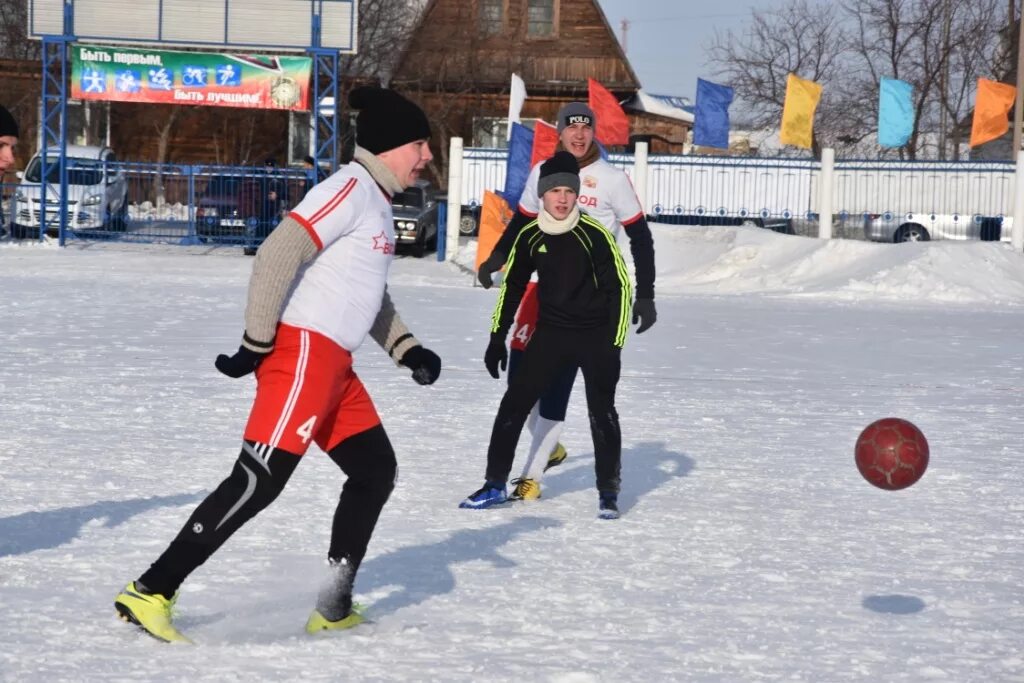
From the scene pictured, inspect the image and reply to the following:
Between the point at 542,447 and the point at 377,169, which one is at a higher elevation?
the point at 377,169

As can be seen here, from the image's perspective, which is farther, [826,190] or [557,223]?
[826,190]

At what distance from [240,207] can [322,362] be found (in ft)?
78.3

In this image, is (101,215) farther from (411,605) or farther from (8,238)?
(411,605)

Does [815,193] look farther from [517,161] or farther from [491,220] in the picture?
[491,220]

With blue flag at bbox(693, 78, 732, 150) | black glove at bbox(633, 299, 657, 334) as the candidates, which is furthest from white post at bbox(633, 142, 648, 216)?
black glove at bbox(633, 299, 657, 334)

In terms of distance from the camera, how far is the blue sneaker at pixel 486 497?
674 cm

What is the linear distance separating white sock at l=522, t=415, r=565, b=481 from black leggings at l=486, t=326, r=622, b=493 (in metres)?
0.36

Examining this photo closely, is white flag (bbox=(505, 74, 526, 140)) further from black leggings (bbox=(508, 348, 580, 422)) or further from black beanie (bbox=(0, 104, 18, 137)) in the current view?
black beanie (bbox=(0, 104, 18, 137))

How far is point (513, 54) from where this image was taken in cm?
4225

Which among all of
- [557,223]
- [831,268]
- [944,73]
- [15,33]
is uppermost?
[15,33]

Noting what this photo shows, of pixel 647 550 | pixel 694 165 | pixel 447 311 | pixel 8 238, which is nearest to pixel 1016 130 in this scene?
pixel 694 165

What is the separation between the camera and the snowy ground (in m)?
4.60

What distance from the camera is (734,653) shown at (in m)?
4.66

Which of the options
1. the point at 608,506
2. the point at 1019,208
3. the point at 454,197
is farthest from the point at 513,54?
the point at 608,506
